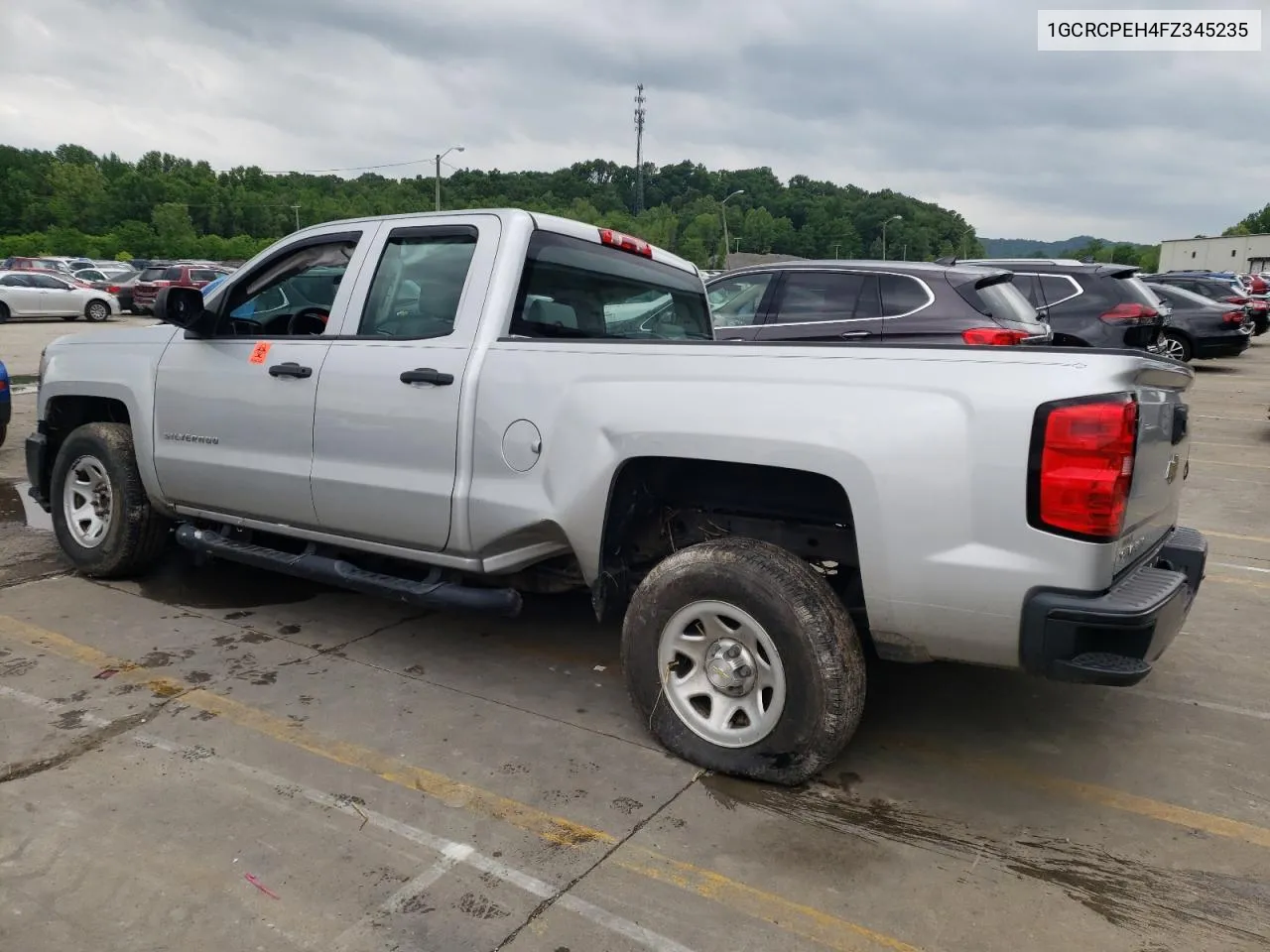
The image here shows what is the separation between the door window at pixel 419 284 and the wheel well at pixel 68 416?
79.9 inches

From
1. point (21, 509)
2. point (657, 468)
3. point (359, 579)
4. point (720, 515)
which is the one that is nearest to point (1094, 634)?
point (720, 515)

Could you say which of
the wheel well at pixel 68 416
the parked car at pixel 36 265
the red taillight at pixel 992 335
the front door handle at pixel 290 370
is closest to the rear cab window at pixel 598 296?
the front door handle at pixel 290 370

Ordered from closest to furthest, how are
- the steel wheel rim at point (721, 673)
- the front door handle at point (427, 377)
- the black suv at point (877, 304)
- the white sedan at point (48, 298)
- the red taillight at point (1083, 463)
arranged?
the red taillight at point (1083, 463) < the steel wheel rim at point (721, 673) < the front door handle at point (427, 377) < the black suv at point (877, 304) < the white sedan at point (48, 298)

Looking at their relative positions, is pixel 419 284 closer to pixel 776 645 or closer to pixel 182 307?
pixel 182 307

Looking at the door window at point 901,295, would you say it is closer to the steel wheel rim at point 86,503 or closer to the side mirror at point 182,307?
the side mirror at point 182,307

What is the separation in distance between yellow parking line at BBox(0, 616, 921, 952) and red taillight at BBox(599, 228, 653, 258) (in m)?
2.46

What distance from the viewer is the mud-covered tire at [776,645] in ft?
9.88

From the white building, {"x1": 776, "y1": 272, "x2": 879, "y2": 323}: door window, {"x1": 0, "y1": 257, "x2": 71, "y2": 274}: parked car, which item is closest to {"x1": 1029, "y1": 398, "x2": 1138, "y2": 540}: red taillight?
{"x1": 776, "y1": 272, "x2": 879, "y2": 323}: door window

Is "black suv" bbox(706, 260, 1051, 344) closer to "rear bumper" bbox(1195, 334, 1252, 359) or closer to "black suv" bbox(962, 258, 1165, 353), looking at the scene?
"black suv" bbox(962, 258, 1165, 353)

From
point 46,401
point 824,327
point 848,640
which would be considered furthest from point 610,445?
point 824,327

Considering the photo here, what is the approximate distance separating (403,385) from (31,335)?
23.4 meters

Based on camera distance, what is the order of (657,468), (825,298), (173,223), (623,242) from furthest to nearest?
(173,223), (825,298), (623,242), (657,468)

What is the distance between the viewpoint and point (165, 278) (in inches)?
1153

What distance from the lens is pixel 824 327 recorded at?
26.9ft
